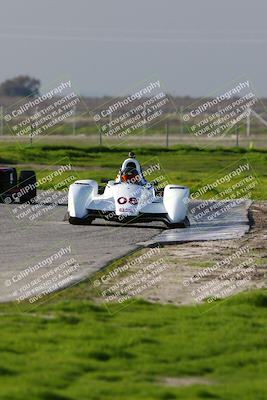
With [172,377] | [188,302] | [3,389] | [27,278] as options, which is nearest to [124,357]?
[172,377]

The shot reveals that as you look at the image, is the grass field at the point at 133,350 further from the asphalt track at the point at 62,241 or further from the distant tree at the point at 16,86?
the distant tree at the point at 16,86

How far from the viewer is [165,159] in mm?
52219

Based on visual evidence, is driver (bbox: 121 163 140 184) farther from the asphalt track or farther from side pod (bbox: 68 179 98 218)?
the asphalt track

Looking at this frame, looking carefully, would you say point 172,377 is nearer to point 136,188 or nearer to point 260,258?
point 260,258

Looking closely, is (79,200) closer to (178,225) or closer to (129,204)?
(129,204)

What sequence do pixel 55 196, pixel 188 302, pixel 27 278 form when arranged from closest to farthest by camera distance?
pixel 188 302, pixel 27 278, pixel 55 196

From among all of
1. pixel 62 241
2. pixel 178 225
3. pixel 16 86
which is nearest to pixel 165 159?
pixel 178 225

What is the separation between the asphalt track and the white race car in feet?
0.73

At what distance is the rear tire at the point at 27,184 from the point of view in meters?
29.7

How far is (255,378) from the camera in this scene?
11148 millimetres

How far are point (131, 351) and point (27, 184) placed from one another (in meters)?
17.9

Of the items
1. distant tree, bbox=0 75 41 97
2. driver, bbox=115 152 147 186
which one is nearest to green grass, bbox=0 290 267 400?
driver, bbox=115 152 147 186

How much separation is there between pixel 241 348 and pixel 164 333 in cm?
94

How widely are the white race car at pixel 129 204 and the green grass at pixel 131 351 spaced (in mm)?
9464
